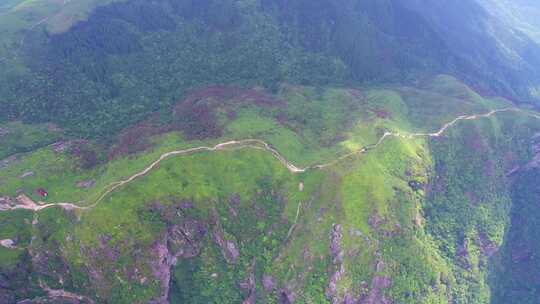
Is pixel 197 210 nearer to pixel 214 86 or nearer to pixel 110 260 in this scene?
pixel 110 260

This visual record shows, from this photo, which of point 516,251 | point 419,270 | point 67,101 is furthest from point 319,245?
point 67,101

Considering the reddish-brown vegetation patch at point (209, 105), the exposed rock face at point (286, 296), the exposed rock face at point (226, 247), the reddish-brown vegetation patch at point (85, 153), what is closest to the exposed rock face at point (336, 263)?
the exposed rock face at point (286, 296)

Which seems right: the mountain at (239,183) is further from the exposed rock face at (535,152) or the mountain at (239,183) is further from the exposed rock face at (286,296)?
the exposed rock face at (535,152)

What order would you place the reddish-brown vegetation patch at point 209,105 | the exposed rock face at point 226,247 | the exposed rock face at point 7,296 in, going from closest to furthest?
the exposed rock face at point 7,296, the exposed rock face at point 226,247, the reddish-brown vegetation patch at point 209,105

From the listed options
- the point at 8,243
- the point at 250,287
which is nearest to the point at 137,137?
the point at 8,243

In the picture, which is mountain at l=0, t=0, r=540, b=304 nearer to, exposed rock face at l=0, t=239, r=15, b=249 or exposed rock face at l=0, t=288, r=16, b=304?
exposed rock face at l=0, t=239, r=15, b=249
